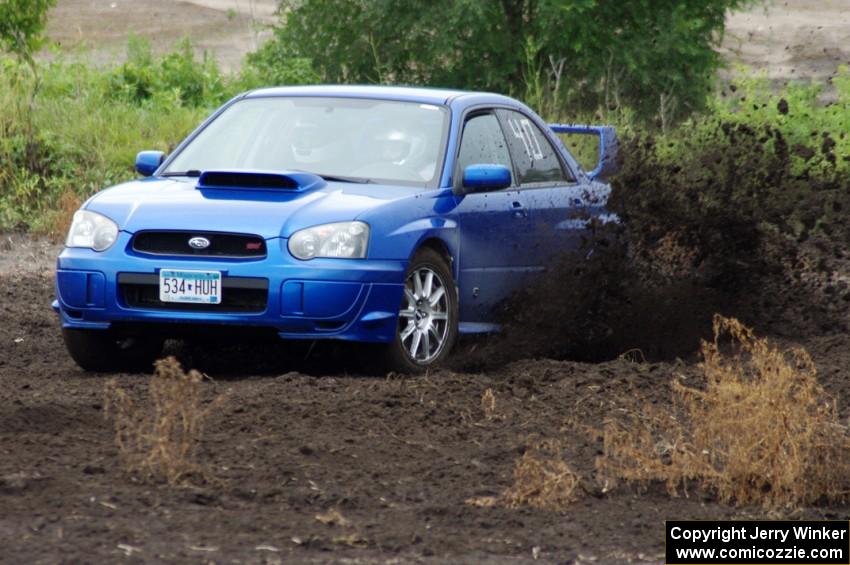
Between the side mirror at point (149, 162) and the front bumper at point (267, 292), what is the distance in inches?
46.0

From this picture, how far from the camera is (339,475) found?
7133 mm

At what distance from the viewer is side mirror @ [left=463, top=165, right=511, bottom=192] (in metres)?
10.2

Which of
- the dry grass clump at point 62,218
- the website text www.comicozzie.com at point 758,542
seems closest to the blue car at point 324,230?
the website text www.comicozzie.com at point 758,542

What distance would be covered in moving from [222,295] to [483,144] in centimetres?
221

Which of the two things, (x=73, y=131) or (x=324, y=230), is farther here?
(x=73, y=131)

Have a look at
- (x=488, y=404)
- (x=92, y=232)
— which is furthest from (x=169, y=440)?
(x=92, y=232)

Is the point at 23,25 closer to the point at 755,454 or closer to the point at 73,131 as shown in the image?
the point at 73,131

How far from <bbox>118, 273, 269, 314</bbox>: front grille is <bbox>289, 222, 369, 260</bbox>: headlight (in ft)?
0.80

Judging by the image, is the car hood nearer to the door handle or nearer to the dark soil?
the dark soil

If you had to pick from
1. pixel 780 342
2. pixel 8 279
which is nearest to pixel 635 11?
pixel 8 279

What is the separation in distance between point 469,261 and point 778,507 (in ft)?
12.1

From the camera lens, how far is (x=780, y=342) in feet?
36.9

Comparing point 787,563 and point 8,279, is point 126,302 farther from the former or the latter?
point 8,279

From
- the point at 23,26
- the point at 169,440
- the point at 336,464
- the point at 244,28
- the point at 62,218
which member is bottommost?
the point at 62,218
